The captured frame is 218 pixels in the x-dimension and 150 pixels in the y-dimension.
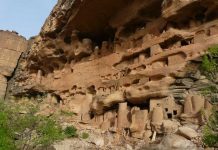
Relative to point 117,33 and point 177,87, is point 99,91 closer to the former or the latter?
point 117,33

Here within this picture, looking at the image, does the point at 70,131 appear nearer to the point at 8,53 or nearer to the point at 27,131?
the point at 27,131

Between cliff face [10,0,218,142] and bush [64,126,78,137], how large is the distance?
1269mm

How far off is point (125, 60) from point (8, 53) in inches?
468

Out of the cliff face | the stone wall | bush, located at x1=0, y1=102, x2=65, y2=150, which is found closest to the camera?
bush, located at x1=0, y1=102, x2=65, y2=150

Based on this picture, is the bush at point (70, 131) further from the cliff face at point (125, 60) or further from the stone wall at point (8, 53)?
the stone wall at point (8, 53)

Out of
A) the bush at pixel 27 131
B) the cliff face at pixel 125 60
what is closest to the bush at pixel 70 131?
the bush at pixel 27 131

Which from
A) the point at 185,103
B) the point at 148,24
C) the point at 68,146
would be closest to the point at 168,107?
the point at 185,103

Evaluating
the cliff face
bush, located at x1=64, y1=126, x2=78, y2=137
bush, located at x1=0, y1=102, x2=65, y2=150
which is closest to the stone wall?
the cliff face

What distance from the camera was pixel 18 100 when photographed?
71.6ft

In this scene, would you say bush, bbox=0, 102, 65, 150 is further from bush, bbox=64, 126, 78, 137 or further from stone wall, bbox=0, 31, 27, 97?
stone wall, bbox=0, 31, 27, 97

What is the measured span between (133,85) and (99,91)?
255 cm

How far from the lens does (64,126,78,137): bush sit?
1384cm

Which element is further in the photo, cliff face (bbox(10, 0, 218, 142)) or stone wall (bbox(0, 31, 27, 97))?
stone wall (bbox(0, 31, 27, 97))

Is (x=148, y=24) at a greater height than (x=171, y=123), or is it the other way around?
(x=148, y=24)
